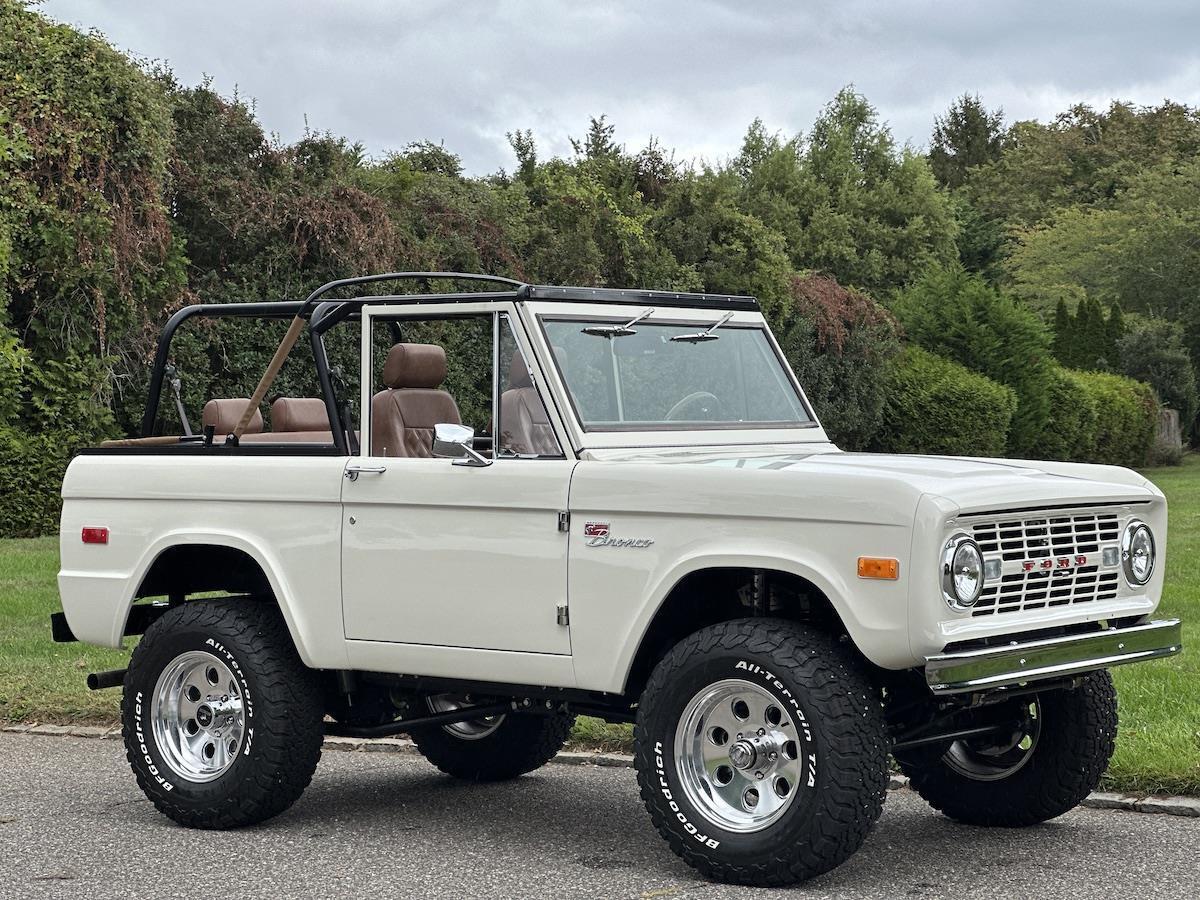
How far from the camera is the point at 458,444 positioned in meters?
6.36

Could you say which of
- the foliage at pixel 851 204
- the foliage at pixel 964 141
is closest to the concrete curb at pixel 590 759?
the foliage at pixel 851 204

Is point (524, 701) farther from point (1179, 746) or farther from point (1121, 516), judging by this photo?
point (1179, 746)

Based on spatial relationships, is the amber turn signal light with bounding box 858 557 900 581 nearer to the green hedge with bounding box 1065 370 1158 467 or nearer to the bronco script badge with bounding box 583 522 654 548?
the bronco script badge with bounding box 583 522 654 548

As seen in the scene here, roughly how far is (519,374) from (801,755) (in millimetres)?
1929

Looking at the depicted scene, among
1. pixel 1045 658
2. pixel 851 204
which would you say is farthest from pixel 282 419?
pixel 851 204

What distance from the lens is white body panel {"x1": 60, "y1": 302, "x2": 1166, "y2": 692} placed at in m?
5.65

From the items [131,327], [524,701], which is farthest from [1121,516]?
[131,327]

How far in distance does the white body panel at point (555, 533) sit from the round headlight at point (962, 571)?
0.05 meters

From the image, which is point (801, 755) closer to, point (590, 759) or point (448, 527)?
point (448, 527)

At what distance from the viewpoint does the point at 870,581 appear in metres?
5.60

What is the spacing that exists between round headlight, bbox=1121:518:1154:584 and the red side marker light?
4227mm

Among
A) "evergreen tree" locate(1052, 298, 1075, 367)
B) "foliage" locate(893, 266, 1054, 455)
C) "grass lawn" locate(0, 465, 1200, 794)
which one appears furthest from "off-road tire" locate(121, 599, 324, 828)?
"evergreen tree" locate(1052, 298, 1075, 367)

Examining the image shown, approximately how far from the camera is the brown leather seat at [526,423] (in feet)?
21.8

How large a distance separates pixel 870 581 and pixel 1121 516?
1.41 m
